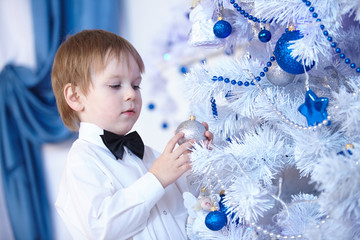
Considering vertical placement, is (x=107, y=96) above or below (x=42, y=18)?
below

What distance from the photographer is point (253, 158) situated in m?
0.65

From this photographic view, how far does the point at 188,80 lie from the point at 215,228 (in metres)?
0.30

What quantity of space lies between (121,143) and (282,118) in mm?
419

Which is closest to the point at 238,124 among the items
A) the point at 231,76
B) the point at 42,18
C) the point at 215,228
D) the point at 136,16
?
the point at 231,76

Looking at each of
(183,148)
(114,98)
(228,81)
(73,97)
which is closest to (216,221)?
(183,148)

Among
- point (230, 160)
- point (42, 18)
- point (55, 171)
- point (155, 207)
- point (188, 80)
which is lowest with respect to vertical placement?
point (55, 171)

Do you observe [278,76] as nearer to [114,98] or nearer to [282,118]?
[282,118]

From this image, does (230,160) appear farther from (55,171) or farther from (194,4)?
(55,171)

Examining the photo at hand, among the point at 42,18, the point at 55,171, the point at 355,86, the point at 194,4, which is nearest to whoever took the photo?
the point at 355,86

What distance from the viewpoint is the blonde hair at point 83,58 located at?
2.78 feet

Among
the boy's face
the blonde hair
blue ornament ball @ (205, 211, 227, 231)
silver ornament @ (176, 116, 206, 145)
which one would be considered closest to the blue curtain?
the blonde hair

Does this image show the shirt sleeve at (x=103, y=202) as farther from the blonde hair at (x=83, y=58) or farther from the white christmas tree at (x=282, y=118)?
the blonde hair at (x=83, y=58)

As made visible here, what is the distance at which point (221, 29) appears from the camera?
66 centimetres

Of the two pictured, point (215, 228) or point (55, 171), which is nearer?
point (215, 228)
